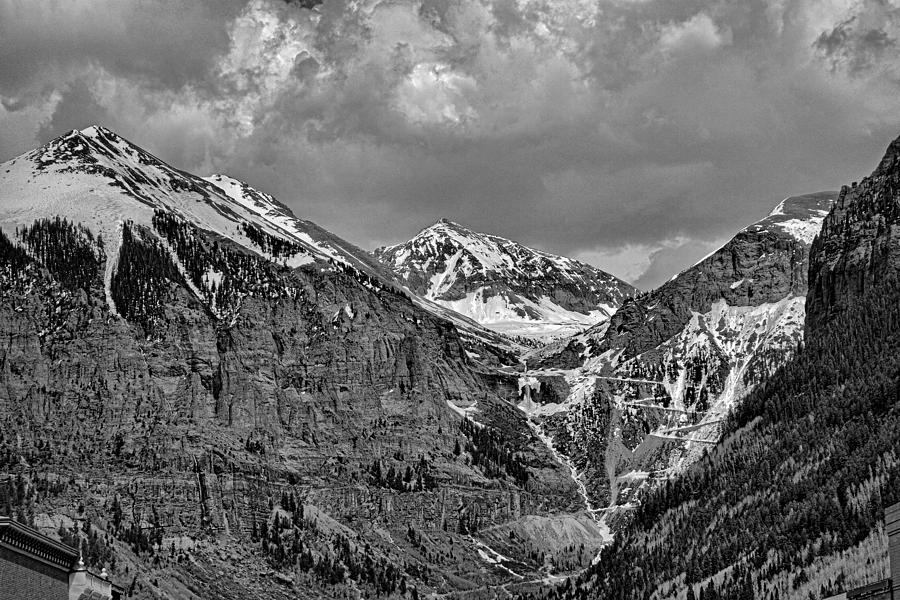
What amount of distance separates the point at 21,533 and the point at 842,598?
92.0 metres

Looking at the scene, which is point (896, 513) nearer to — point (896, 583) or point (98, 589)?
point (896, 583)

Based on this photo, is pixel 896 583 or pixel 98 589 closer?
pixel 896 583

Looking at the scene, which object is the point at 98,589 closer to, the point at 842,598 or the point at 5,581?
the point at 5,581

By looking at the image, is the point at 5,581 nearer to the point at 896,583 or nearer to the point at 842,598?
the point at 896,583

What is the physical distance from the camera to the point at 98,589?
9356cm

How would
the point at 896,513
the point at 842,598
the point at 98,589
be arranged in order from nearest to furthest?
the point at 896,513, the point at 98,589, the point at 842,598

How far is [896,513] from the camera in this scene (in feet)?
285

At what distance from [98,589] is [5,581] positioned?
15.7 m

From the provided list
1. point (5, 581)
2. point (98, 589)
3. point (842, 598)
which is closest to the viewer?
point (5, 581)

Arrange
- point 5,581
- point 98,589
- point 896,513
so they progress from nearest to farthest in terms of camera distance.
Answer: point 5,581 < point 896,513 < point 98,589

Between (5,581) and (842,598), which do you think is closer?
(5,581)

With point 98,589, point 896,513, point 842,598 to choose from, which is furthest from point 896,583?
point 842,598

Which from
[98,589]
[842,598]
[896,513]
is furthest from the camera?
[842,598]

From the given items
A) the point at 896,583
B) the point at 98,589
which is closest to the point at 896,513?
the point at 896,583
